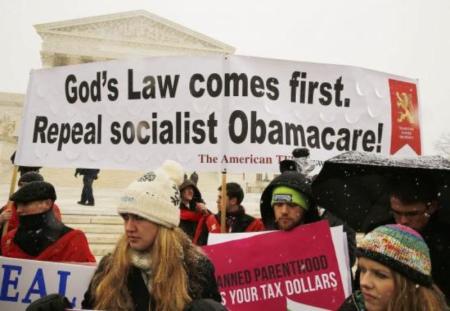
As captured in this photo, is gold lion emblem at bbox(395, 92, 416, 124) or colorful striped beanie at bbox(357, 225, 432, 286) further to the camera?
gold lion emblem at bbox(395, 92, 416, 124)

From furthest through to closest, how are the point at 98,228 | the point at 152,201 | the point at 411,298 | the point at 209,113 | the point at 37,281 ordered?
the point at 98,228
the point at 209,113
the point at 37,281
the point at 152,201
the point at 411,298

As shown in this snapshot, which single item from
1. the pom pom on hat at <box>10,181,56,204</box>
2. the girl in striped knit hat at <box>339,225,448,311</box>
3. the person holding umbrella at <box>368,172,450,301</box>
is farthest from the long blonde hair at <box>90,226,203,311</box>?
the pom pom on hat at <box>10,181,56,204</box>

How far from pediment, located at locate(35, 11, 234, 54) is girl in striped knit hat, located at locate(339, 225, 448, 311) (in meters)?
41.5

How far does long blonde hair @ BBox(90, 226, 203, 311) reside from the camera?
172 centimetres

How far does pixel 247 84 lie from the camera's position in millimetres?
3426

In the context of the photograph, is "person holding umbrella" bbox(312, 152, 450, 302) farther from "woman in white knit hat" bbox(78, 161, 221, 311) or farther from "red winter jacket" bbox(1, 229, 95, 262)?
"red winter jacket" bbox(1, 229, 95, 262)

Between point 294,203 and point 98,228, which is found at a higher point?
point 294,203

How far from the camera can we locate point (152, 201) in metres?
1.89

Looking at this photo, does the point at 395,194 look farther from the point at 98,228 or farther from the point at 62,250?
the point at 98,228

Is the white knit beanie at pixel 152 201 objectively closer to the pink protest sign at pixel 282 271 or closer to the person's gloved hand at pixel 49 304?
the person's gloved hand at pixel 49 304

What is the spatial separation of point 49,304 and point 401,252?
124cm

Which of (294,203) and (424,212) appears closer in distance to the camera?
(424,212)

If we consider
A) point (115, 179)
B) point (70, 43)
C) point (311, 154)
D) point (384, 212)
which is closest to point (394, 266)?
point (384, 212)

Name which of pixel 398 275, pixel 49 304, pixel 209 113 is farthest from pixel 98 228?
pixel 398 275
